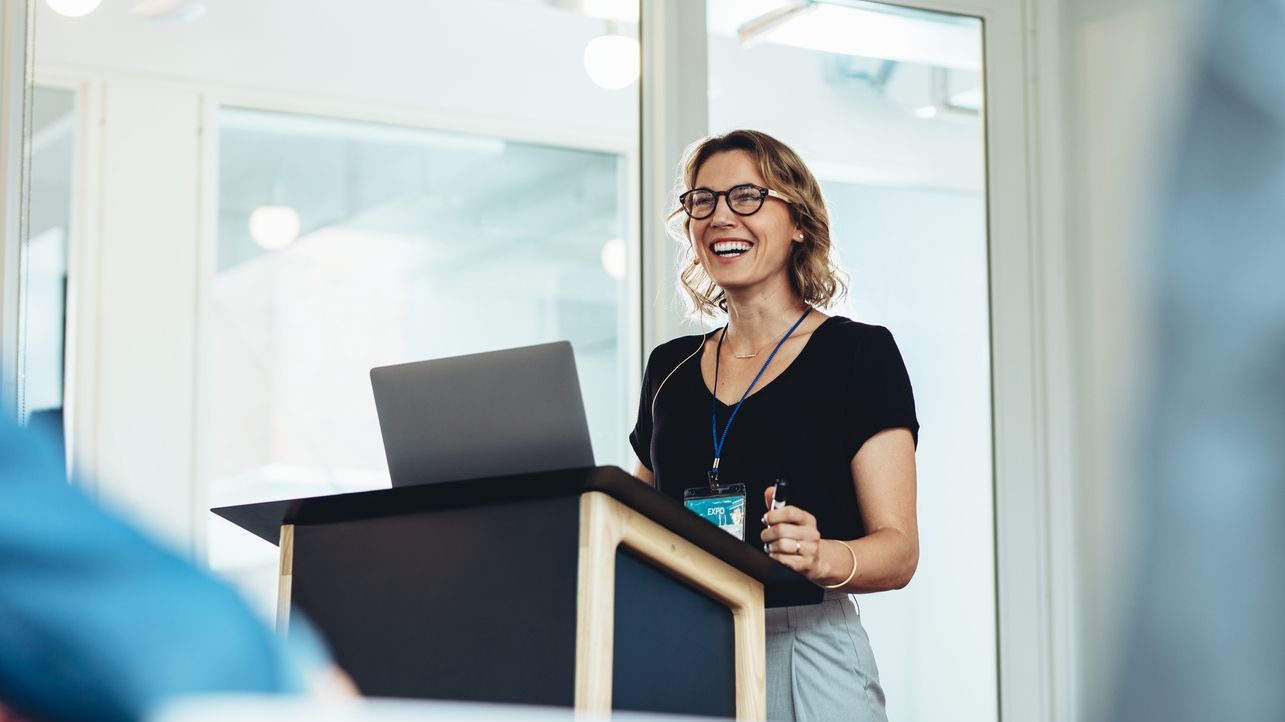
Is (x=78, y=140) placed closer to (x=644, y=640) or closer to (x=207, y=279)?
(x=207, y=279)

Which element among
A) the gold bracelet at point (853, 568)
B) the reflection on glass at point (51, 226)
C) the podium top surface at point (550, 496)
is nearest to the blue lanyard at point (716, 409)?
the gold bracelet at point (853, 568)

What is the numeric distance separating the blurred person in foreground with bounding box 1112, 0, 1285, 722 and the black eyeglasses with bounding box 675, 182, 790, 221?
5.29 ft

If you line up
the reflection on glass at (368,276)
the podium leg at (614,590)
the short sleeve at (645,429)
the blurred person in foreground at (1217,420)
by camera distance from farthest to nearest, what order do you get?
the reflection on glass at (368,276)
the short sleeve at (645,429)
the podium leg at (614,590)
the blurred person in foreground at (1217,420)

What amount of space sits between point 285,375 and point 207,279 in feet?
1.38

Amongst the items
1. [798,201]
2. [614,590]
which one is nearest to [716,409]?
[798,201]

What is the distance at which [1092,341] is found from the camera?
134 inches

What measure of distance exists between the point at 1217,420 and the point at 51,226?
4481 mm

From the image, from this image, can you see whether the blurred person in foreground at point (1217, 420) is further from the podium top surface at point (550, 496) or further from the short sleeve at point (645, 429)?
the short sleeve at point (645, 429)

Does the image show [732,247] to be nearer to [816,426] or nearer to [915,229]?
[816,426]

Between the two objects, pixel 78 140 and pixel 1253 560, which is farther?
pixel 78 140

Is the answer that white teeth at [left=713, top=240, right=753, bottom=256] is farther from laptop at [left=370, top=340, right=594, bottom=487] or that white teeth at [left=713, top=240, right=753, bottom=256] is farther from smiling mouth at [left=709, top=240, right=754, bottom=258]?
laptop at [left=370, top=340, right=594, bottom=487]

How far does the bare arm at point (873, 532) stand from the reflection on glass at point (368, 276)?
2640 millimetres

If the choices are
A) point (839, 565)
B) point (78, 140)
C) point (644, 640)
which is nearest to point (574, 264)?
point (78, 140)

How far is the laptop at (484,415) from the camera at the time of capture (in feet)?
4.20
